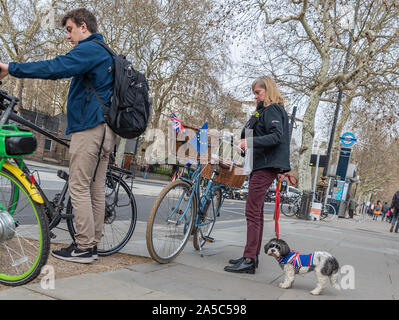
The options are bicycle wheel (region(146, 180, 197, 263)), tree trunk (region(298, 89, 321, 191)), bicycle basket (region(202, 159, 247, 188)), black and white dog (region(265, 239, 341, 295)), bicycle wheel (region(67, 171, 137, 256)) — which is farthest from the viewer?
tree trunk (region(298, 89, 321, 191))

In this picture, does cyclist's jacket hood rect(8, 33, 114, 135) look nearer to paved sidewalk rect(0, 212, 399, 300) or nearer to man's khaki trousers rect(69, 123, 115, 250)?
man's khaki trousers rect(69, 123, 115, 250)

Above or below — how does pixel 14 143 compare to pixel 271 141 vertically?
below

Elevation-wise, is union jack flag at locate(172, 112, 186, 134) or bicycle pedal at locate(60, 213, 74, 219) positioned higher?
union jack flag at locate(172, 112, 186, 134)

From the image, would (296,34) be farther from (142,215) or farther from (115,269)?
(115,269)

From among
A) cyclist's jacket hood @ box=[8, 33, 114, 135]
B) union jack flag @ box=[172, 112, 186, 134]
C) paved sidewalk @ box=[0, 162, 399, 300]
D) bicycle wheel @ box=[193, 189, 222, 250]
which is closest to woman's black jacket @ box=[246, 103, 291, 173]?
union jack flag @ box=[172, 112, 186, 134]

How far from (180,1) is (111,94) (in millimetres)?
25535

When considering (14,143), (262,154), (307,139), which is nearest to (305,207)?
(307,139)

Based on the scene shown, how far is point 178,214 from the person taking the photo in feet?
13.3

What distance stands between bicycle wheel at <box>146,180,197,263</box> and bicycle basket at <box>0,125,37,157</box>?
1.26 m

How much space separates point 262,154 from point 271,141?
209 mm

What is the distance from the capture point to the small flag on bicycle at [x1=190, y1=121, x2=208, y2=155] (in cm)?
413

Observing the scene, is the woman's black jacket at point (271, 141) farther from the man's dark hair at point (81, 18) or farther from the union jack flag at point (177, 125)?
the man's dark hair at point (81, 18)

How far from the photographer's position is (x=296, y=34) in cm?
2119

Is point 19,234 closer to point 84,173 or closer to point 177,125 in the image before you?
point 84,173
